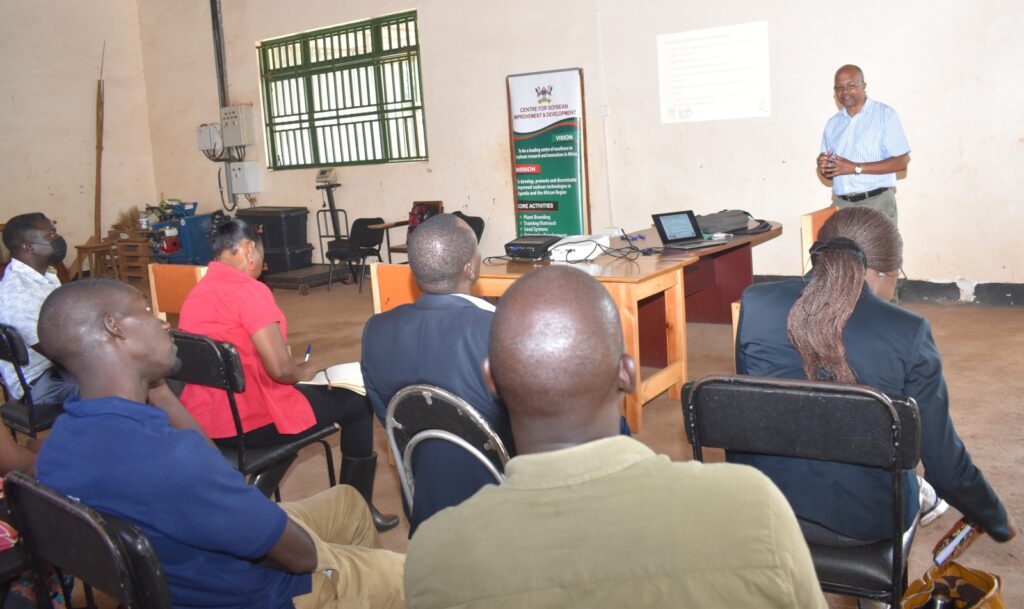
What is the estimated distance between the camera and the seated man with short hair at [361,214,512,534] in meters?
1.85

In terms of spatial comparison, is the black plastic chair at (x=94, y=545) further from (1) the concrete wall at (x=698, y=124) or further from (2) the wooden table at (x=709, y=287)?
(1) the concrete wall at (x=698, y=124)

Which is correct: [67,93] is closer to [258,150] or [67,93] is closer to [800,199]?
[258,150]

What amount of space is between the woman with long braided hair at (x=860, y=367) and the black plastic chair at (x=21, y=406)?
2.57 m

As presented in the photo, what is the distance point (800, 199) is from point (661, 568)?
20.1 ft

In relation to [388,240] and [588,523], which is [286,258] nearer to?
[388,240]

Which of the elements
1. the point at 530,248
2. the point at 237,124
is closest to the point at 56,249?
the point at 530,248

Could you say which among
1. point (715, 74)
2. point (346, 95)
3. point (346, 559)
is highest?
point (346, 95)

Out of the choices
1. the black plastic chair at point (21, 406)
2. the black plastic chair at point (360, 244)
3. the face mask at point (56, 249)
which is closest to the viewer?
the black plastic chair at point (21, 406)

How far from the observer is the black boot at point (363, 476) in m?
3.12

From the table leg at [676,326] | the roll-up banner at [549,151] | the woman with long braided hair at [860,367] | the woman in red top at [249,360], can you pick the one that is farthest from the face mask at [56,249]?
the roll-up banner at [549,151]

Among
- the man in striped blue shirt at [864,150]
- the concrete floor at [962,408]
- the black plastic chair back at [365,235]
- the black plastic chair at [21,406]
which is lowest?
the concrete floor at [962,408]

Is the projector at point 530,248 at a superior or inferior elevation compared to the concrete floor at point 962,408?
superior

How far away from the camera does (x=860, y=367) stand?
6.13 ft

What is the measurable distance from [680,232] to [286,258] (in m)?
5.96
